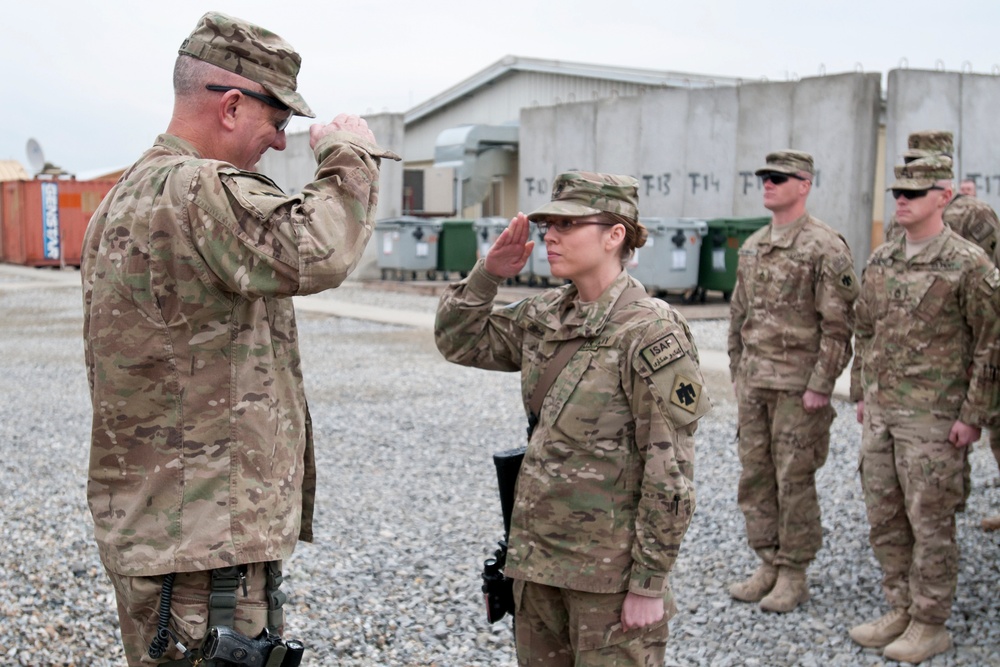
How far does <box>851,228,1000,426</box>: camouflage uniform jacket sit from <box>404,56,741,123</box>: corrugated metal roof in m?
21.3

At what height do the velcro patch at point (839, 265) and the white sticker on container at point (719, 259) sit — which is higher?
the velcro patch at point (839, 265)

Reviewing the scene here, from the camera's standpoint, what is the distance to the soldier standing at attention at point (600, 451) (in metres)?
2.67

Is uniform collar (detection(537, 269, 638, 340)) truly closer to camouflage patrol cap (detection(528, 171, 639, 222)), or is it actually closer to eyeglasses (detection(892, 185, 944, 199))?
camouflage patrol cap (detection(528, 171, 639, 222))

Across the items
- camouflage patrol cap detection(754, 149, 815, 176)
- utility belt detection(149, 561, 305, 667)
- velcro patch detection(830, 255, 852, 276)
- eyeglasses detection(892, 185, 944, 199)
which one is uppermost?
camouflage patrol cap detection(754, 149, 815, 176)

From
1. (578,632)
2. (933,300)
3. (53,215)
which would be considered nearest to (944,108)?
(933,300)

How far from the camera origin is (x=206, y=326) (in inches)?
90.9

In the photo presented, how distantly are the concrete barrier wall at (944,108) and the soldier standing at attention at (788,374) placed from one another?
11029 millimetres

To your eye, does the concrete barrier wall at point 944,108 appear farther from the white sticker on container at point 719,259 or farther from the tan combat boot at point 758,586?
the tan combat boot at point 758,586

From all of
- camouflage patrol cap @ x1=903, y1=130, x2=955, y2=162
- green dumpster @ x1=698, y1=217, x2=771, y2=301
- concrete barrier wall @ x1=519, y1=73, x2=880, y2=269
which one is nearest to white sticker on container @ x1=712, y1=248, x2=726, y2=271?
green dumpster @ x1=698, y1=217, x2=771, y2=301

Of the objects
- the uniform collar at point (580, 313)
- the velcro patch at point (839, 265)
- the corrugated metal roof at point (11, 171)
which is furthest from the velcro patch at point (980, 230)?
the corrugated metal roof at point (11, 171)

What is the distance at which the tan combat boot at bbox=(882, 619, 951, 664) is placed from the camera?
4125mm

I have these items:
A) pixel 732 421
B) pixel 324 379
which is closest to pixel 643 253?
pixel 324 379

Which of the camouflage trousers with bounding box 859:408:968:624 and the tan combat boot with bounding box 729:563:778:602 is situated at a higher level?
the camouflage trousers with bounding box 859:408:968:624

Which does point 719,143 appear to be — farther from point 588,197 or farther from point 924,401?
point 588,197
